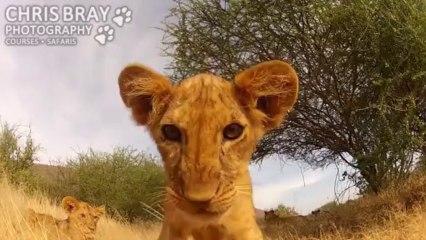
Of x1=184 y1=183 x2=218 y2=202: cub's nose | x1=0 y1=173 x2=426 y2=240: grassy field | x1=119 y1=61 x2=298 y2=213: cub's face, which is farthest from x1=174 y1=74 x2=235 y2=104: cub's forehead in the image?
x1=0 y1=173 x2=426 y2=240: grassy field

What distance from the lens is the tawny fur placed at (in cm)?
234

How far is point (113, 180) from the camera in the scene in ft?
88.0

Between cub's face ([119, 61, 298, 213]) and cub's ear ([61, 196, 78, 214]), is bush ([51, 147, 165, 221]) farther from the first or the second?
cub's face ([119, 61, 298, 213])

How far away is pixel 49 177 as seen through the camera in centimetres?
3028

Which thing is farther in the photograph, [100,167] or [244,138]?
[100,167]

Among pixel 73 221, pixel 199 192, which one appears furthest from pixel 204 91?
pixel 73 221

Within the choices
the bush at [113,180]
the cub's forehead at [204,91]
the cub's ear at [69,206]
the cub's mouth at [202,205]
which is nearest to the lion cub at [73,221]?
the cub's ear at [69,206]

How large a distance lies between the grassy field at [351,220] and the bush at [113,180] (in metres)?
7.53

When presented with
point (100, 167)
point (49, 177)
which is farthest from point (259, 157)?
point (49, 177)

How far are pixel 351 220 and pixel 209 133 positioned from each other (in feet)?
45.6

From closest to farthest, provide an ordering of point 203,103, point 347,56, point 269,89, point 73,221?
point 203,103 → point 269,89 → point 73,221 → point 347,56

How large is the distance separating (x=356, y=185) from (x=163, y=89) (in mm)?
15323

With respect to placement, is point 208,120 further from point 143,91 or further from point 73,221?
point 73,221

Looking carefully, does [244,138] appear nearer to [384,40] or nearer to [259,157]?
[384,40]
